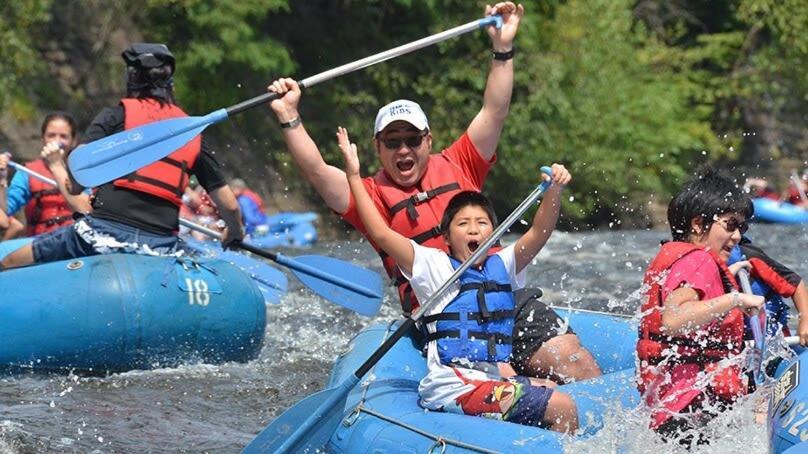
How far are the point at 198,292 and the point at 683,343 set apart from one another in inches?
117

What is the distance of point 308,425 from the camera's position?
451cm

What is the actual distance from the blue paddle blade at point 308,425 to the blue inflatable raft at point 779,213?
14180 millimetres

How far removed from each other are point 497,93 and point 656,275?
4.75 ft

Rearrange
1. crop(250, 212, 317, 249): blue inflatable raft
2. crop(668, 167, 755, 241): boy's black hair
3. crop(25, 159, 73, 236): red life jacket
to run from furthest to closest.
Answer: crop(250, 212, 317, 249): blue inflatable raft < crop(25, 159, 73, 236): red life jacket < crop(668, 167, 755, 241): boy's black hair

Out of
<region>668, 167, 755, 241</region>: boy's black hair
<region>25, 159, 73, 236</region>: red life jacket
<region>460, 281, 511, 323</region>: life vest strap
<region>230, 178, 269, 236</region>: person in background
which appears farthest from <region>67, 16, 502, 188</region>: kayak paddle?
<region>230, 178, 269, 236</region>: person in background

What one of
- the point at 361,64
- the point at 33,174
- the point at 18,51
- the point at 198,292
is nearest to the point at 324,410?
the point at 361,64

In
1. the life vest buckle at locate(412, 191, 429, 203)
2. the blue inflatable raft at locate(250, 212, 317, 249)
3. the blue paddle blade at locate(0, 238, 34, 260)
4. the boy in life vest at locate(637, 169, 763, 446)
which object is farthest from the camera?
the blue inflatable raft at locate(250, 212, 317, 249)

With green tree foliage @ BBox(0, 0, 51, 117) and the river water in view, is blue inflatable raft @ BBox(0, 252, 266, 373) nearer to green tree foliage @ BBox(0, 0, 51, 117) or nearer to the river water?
the river water

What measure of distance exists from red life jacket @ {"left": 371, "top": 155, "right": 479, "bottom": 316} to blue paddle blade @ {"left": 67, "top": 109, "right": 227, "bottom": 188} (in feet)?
2.77

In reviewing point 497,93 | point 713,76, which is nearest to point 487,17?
point 497,93

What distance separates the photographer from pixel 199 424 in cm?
568

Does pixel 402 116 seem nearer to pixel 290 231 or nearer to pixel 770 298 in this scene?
pixel 770 298

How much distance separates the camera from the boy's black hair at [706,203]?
4188 mm

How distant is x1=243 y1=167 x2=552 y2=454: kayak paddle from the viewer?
14.7 ft
